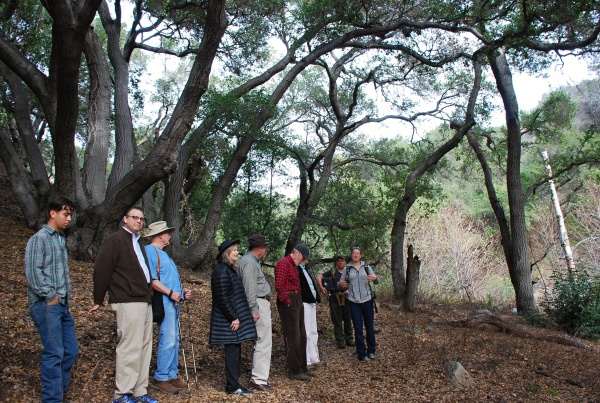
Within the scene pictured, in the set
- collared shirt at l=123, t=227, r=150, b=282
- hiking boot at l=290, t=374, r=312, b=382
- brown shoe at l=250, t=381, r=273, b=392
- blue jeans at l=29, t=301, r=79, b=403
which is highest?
collared shirt at l=123, t=227, r=150, b=282

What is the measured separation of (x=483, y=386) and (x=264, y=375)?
295 centimetres

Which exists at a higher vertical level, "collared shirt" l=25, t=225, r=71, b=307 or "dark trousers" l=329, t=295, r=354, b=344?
"collared shirt" l=25, t=225, r=71, b=307

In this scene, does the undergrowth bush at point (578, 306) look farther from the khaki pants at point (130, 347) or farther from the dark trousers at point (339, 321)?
the khaki pants at point (130, 347)

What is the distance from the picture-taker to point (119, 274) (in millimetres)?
4234

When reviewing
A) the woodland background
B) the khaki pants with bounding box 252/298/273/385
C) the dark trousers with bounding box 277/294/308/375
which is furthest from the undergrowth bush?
the khaki pants with bounding box 252/298/273/385

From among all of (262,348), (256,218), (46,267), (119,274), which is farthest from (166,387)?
(256,218)

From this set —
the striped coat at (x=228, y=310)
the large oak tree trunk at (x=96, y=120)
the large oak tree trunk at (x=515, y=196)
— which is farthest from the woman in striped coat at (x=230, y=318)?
the large oak tree trunk at (x=515, y=196)

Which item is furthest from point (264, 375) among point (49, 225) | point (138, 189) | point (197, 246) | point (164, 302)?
point (197, 246)

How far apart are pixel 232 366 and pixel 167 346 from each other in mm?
673

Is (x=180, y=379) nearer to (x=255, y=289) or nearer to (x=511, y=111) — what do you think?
(x=255, y=289)

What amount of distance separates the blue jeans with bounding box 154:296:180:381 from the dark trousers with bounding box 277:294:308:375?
142 cm

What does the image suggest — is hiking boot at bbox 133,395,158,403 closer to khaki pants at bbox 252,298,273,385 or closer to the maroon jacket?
the maroon jacket

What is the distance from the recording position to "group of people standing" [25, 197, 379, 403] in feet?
12.5

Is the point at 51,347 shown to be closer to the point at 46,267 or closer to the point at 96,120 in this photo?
the point at 46,267
